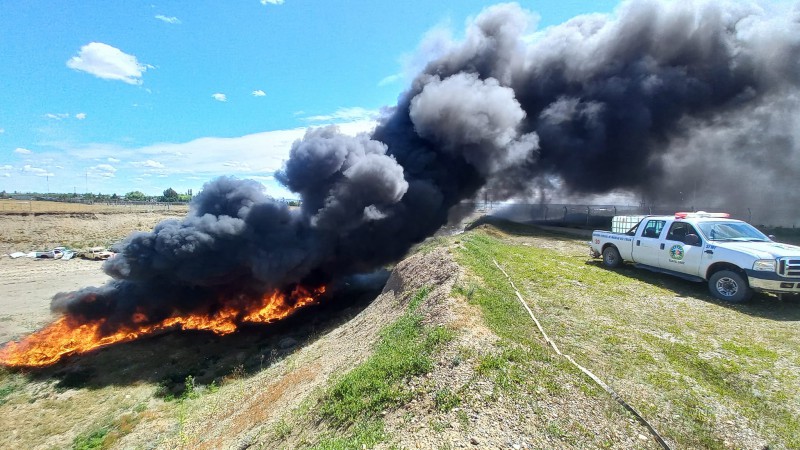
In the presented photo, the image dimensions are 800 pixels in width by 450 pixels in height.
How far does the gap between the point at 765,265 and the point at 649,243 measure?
117 inches

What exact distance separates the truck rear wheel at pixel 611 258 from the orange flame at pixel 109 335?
14771 millimetres

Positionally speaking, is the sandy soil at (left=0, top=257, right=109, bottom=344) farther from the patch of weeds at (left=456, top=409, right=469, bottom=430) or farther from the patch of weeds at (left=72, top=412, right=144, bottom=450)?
the patch of weeds at (left=456, top=409, right=469, bottom=430)

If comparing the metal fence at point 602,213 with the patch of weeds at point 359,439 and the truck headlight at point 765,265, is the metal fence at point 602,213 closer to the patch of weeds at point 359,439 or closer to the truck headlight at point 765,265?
the truck headlight at point 765,265

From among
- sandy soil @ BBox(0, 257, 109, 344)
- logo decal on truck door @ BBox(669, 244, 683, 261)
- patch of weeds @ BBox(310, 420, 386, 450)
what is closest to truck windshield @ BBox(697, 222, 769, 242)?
logo decal on truck door @ BBox(669, 244, 683, 261)

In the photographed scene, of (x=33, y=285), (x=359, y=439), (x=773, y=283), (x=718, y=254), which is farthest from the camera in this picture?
(x=33, y=285)

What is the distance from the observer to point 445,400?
17.6ft

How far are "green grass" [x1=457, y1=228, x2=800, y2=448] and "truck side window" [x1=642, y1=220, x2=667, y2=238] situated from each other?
1.35 metres

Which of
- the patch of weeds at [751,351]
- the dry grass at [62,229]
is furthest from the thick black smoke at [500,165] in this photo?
the dry grass at [62,229]

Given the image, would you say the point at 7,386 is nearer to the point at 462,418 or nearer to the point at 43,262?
the point at 462,418

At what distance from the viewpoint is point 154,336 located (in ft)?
55.3

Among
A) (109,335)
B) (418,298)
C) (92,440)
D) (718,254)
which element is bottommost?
(92,440)

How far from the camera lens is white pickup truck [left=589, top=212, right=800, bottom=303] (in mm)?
8172

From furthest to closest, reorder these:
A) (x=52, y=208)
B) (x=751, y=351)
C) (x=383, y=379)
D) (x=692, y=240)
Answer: (x=52, y=208) → (x=692, y=240) → (x=751, y=351) → (x=383, y=379)

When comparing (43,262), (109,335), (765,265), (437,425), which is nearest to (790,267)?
(765,265)
